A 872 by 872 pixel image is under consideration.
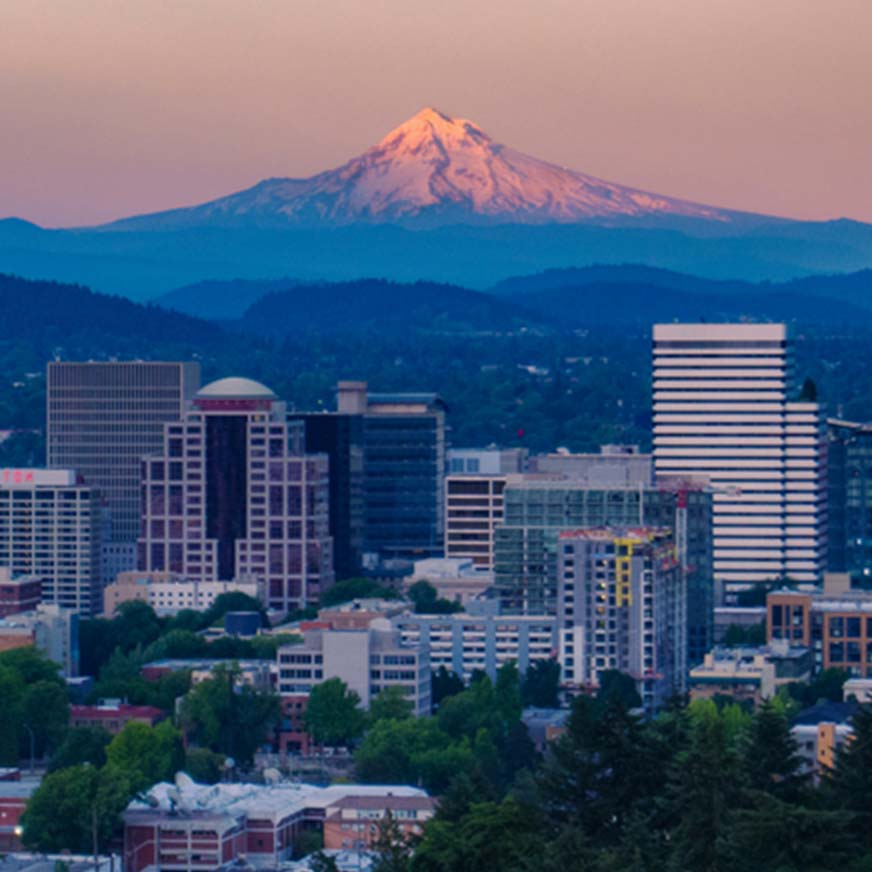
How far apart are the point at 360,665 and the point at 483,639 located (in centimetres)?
738

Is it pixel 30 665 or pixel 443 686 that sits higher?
pixel 30 665

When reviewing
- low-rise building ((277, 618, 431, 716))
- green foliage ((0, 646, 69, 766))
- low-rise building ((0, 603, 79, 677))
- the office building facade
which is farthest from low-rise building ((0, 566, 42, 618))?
green foliage ((0, 646, 69, 766))

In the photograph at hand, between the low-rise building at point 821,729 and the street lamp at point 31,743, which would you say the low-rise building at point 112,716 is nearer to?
the street lamp at point 31,743

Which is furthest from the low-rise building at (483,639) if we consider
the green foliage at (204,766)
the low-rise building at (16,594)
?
the low-rise building at (16,594)

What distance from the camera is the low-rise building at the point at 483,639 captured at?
346ft

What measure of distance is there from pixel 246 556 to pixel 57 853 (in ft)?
182

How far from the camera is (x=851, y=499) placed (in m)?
145

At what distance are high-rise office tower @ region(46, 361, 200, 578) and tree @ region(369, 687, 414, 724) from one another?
174 feet

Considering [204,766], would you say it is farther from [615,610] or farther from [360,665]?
[615,610]

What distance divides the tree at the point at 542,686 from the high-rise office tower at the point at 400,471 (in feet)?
143

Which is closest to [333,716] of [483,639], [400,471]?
[483,639]

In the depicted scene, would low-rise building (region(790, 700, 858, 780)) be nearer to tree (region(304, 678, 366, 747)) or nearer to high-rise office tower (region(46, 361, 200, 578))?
tree (region(304, 678, 366, 747))

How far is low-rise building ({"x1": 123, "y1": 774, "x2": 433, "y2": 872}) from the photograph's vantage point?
255ft

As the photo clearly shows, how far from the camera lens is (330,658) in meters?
100
